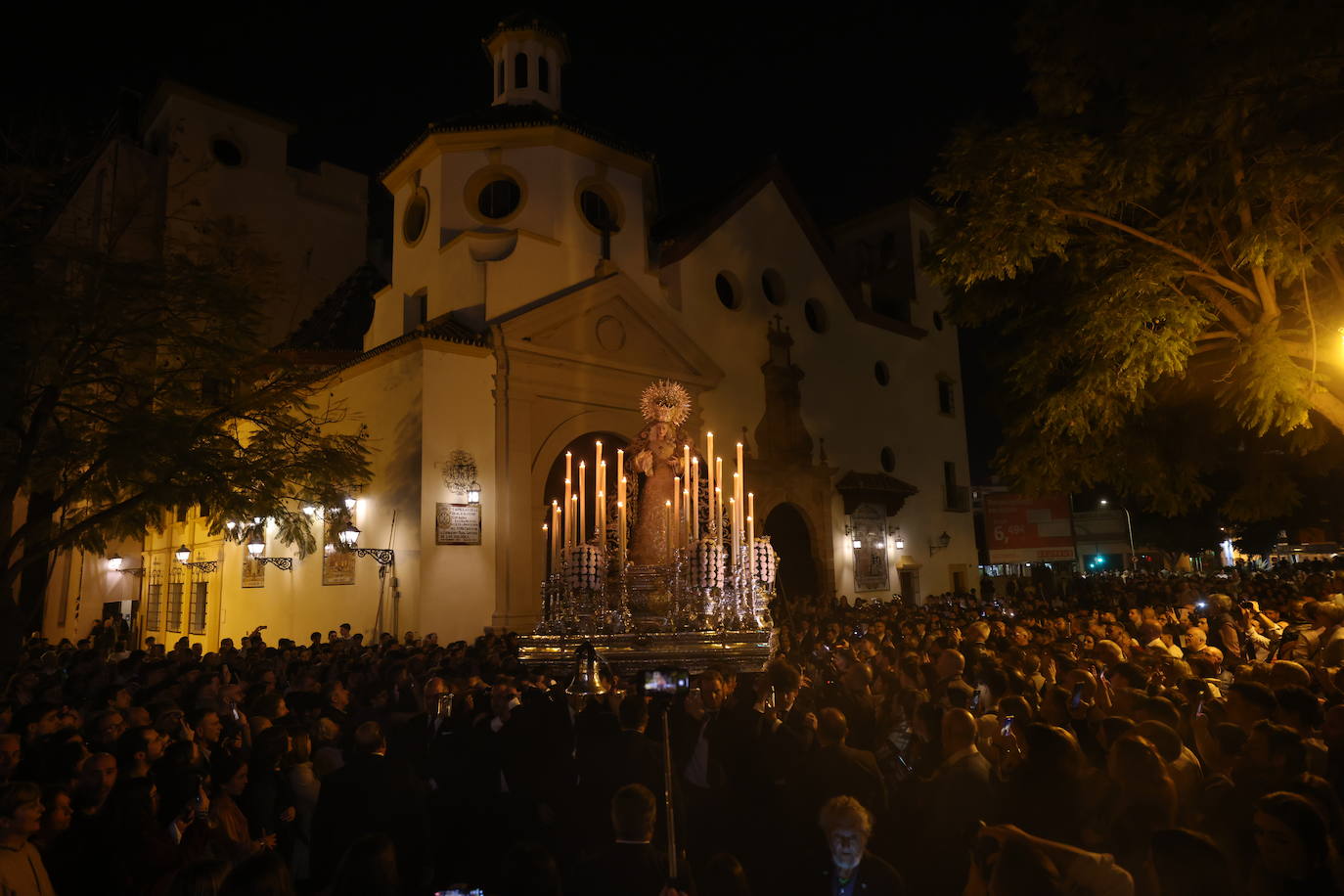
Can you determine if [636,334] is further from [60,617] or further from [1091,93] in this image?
[60,617]

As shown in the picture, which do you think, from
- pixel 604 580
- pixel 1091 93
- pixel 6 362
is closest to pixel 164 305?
pixel 6 362

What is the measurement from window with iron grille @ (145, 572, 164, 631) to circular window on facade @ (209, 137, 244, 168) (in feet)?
45.4

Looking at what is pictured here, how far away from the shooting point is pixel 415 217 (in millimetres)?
23406

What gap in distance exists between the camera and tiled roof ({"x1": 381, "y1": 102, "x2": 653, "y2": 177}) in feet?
72.2

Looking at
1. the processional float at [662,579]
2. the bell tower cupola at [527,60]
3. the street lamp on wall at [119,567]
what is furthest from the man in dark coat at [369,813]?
the street lamp on wall at [119,567]

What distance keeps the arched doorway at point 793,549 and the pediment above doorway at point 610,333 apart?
545 centimetres

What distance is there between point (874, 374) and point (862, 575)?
7.23 m

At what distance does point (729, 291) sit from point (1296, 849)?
24.1 meters

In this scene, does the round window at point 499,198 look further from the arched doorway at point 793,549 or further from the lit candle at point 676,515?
the lit candle at point 676,515

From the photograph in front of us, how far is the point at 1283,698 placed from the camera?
18.7 ft

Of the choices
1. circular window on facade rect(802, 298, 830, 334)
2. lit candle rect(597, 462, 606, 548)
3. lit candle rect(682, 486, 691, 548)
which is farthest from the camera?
circular window on facade rect(802, 298, 830, 334)

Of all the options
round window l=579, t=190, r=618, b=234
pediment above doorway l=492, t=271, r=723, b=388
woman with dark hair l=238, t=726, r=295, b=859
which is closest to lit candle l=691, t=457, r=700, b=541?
woman with dark hair l=238, t=726, r=295, b=859

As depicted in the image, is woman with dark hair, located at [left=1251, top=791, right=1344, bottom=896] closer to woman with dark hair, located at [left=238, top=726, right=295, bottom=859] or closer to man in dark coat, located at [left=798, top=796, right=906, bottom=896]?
man in dark coat, located at [left=798, top=796, right=906, bottom=896]

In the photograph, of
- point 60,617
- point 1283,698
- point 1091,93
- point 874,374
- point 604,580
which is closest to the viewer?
point 1283,698
